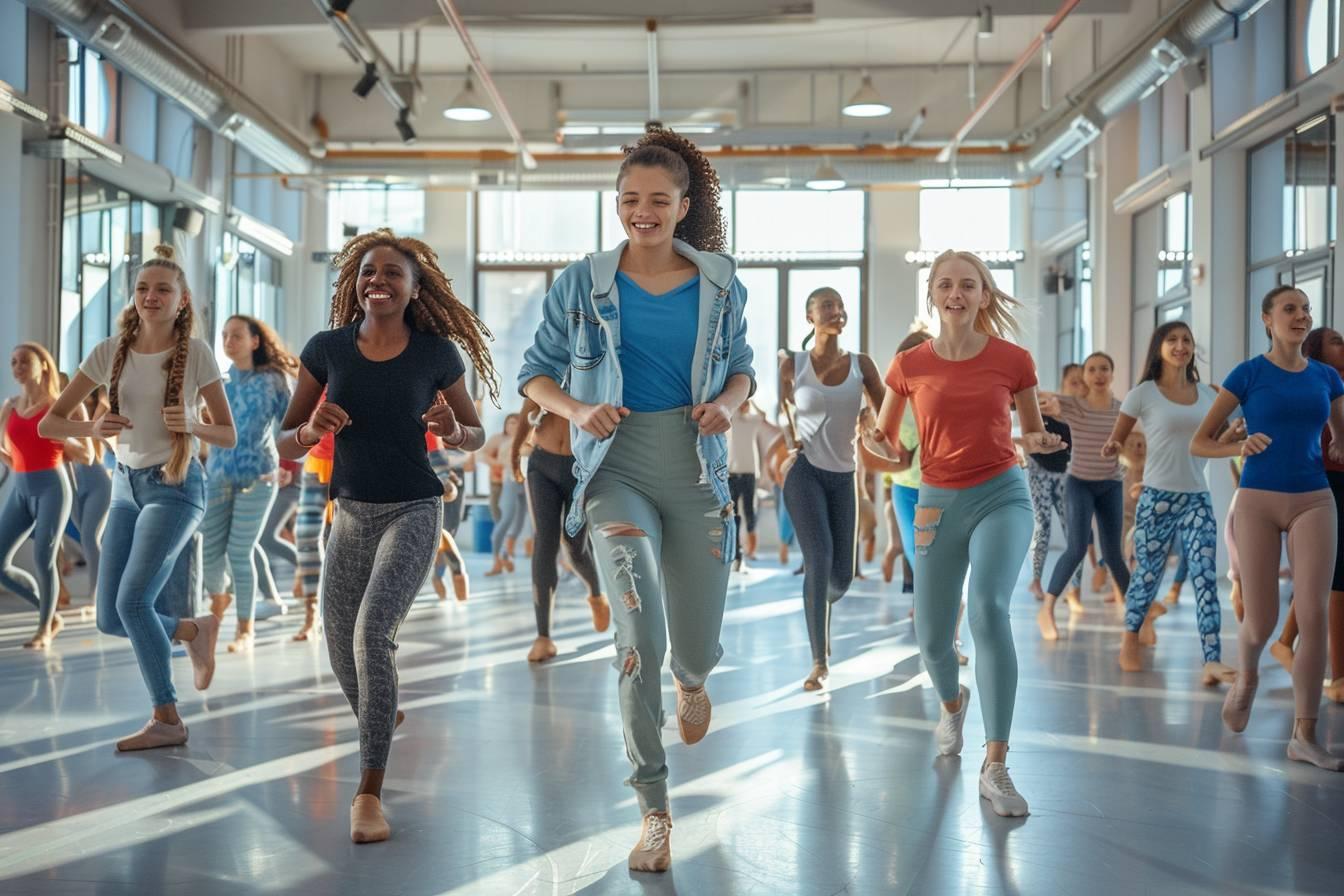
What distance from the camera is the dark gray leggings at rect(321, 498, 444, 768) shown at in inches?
140

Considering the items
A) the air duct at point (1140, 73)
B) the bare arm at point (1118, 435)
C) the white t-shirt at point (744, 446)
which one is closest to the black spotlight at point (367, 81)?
the white t-shirt at point (744, 446)

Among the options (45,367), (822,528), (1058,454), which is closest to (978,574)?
(822,528)

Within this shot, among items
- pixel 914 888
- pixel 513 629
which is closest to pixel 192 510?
pixel 914 888

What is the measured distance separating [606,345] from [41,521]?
5.07 m

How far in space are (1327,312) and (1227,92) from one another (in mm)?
2330

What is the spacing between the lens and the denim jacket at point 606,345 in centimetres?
330

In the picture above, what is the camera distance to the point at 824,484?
587 cm

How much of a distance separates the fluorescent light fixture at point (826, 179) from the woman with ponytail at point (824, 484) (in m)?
7.70

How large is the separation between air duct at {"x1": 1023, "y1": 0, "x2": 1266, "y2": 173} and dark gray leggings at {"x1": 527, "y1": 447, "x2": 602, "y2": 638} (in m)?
5.64

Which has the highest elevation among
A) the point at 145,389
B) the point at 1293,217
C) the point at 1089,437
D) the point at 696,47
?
the point at 696,47

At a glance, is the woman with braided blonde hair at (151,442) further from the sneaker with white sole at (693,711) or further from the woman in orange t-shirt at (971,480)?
the woman in orange t-shirt at (971,480)

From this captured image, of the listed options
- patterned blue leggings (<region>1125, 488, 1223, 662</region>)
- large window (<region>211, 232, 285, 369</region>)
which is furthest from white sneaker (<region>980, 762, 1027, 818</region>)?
large window (<region>211, 232, 285, 369</region>)

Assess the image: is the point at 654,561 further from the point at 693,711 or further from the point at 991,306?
the point at 991,306

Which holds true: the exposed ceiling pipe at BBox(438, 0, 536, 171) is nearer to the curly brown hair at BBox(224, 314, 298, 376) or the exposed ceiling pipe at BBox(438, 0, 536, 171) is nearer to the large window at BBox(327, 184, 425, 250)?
the large window at BBox(327, 184, 425, 250)
